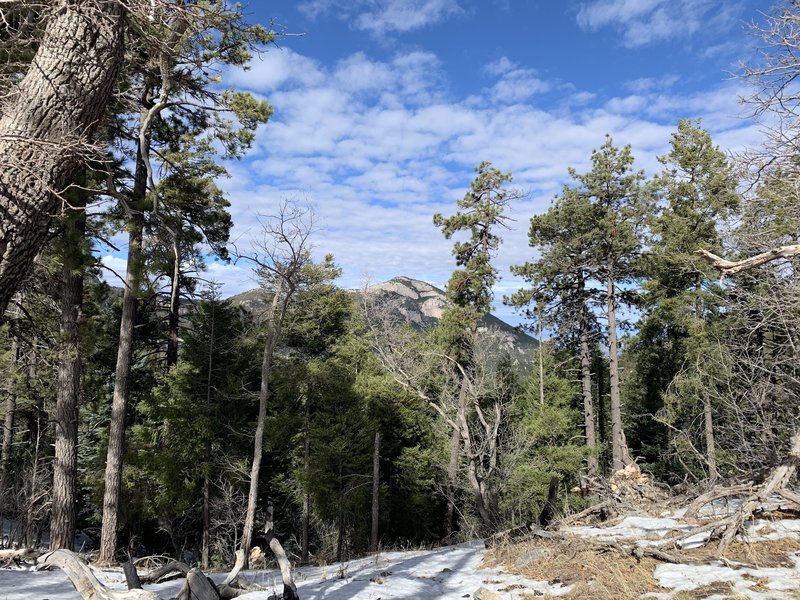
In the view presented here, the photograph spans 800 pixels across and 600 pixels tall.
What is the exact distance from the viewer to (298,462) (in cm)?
1983

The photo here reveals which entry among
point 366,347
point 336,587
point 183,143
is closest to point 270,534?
point 336,587

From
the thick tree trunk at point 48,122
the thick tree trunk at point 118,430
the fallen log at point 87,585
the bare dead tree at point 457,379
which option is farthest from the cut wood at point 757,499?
the thick tree trunk at point 118,430

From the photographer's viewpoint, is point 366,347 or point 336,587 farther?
point 366,347

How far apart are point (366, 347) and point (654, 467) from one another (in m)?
14.6

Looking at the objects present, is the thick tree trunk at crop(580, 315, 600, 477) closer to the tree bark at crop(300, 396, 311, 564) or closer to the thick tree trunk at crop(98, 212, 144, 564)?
the tree bark at crop(300, 396, 311, 564)

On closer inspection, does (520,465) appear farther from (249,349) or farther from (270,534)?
(270,534)

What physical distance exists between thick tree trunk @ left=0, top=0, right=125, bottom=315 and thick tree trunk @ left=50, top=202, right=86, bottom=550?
7481mm

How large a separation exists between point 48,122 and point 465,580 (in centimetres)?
634

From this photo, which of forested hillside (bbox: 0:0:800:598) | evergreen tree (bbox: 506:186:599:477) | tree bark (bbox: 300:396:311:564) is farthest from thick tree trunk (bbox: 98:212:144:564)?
evergreen tree (bbox: 506:186:599:477)

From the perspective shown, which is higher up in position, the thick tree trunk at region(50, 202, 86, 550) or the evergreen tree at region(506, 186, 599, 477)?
the evergreen tree at region(506, 186, 599, 477)

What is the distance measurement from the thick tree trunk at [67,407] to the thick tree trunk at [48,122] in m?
7.48

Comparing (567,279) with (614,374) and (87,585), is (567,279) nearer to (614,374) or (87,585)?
(614,374)

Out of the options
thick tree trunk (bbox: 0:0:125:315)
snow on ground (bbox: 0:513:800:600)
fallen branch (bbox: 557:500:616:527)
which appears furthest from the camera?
fallen branch (bbox: 557:500:616:527)

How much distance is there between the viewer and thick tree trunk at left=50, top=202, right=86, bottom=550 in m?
9.05
